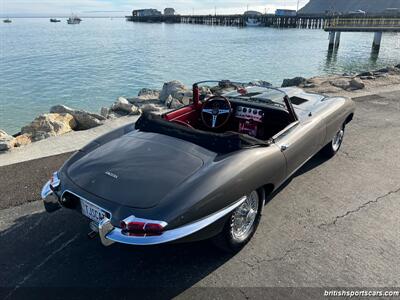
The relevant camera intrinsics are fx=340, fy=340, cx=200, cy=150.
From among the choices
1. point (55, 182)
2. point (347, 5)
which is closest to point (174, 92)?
point (55, 182)

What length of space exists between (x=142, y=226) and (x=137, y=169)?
62 cm

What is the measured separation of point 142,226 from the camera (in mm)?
2520

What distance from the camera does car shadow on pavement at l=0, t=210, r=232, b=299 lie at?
285 centimetres

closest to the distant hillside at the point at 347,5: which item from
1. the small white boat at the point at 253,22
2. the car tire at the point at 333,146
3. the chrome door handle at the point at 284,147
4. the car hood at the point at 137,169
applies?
the small white boat at the point at 253,22

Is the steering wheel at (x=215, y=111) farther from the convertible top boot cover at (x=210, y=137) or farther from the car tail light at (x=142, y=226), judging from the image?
the car tail light at (x=142, y=226)

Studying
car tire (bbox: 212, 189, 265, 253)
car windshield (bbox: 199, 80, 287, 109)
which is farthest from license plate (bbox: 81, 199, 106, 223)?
car windshield (bbox: 199, 80, 287, 109)

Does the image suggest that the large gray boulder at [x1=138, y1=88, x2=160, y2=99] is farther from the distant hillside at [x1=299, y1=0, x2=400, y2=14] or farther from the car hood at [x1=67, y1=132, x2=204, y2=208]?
the distant hillside at [x1=299, y1=0, x2=400, y2=14]

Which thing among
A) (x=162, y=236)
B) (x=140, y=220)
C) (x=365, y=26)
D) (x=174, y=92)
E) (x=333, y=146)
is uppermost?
(x=365, y=26)

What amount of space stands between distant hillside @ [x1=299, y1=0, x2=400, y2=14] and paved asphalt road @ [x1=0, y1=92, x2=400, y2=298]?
171439mm

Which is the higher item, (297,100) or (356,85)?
(297,100)

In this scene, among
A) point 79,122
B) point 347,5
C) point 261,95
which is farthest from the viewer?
point 347,5

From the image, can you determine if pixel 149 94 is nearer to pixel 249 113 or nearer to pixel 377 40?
pixel 249 113

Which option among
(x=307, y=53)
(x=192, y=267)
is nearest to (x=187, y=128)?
(x=192, y=267)

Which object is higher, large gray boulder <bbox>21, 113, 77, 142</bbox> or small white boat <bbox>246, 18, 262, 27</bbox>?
small white boat <bbox>246, 18, 262, 27</bbox>
